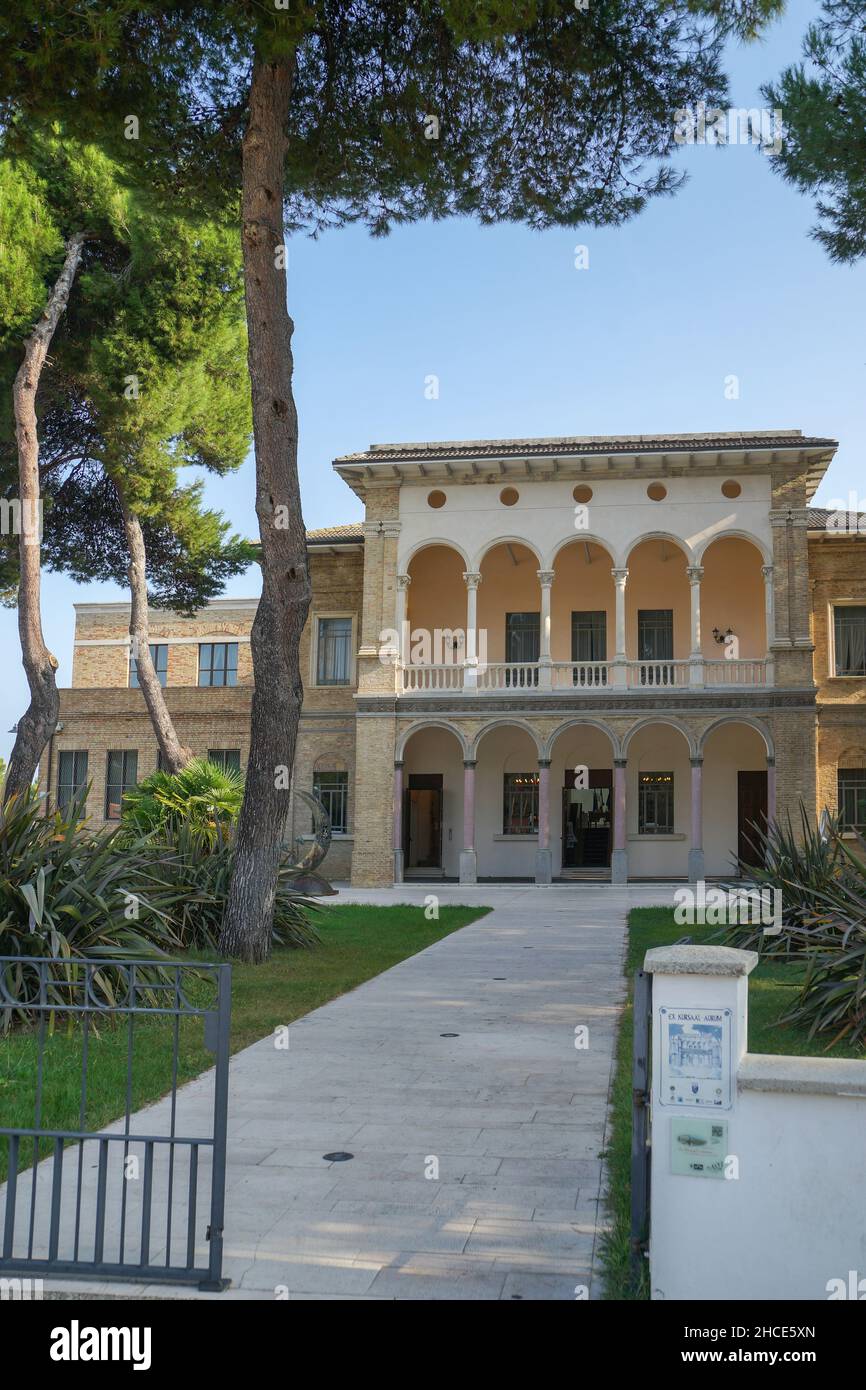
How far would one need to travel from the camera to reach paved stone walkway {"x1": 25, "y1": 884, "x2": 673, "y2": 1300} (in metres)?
4.36

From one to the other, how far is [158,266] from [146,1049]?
18.9m

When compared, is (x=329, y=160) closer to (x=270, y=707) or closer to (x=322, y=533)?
(x=270, y=707)

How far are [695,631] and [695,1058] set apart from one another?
23.7 meters

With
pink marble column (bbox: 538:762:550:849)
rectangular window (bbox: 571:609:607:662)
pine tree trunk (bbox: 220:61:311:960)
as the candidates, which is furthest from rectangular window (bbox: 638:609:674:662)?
pine tree trunk (bbox: 220:61:311:960)

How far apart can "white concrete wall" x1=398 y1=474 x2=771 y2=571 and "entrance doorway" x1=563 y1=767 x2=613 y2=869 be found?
18.9 feet

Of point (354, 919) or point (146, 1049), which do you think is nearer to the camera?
point (146, 1049)

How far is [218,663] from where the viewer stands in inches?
1313

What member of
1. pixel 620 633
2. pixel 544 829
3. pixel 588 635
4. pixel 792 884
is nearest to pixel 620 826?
pixel 544 829

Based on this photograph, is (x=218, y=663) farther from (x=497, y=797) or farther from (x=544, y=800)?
(x=544, y=800)

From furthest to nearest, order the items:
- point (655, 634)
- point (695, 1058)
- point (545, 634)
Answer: point (655, 634)
point (545, 634)
point (695, 1058)

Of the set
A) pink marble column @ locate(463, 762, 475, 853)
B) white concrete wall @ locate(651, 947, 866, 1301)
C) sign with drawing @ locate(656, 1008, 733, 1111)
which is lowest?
white concrete wall @ locate(651, 947, 866, 1301)

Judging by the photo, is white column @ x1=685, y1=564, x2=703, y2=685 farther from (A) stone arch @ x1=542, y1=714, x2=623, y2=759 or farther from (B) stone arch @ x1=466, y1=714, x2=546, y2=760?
(B) stone arch @ x1=466, y1=714, x2=546, y2=760
